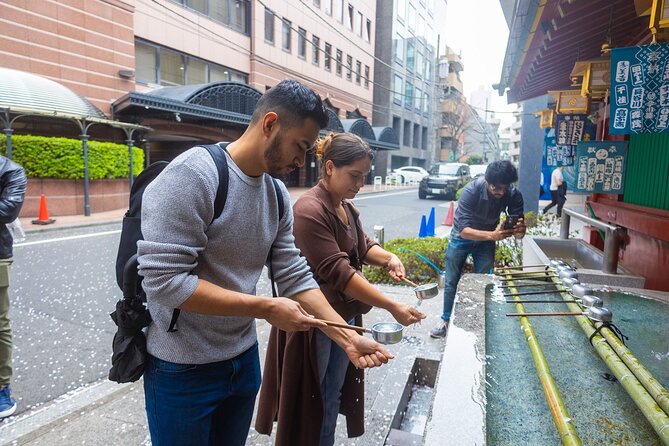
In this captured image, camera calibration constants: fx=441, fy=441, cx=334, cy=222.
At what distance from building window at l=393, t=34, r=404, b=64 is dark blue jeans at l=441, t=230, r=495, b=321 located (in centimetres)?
4123

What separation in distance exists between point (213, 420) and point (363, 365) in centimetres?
66

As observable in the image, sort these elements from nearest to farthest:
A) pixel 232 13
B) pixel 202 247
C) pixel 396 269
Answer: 1. pixel 202 247
2. pixel 396 269
3. pixel 232 13

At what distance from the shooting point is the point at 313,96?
1677 millimetres

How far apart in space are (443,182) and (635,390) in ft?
73.1

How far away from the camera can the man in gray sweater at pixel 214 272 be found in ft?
4.68

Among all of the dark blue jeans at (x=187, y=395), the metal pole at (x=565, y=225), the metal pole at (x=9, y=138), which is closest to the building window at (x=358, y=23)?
the metal pole at (x=9, y=138)

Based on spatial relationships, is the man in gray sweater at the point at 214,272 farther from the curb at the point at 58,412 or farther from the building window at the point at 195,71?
the building window at the point at 195,71

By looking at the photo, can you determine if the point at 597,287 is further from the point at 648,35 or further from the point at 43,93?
the point at 43,93

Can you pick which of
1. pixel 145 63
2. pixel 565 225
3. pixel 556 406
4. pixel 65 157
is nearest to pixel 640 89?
pixel 565 225

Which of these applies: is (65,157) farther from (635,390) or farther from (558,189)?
(558,189)

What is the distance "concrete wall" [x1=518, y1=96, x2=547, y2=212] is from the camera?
1245 centimetres

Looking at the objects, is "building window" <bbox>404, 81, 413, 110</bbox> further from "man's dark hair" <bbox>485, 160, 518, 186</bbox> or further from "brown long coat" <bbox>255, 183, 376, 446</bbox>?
"brown long coat" <bbox>255, 183, 376, 446</bbox>

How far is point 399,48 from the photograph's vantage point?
43.5 metres

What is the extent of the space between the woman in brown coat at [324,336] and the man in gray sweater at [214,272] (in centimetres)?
49
